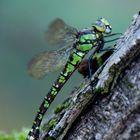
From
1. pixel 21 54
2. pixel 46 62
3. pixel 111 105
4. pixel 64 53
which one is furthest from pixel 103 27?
pixel 21 54

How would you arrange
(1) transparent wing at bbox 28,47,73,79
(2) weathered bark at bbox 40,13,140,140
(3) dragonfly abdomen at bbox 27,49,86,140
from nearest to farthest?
(2) weathered bark at bbox 40,13,140,140 → (3) dragonfly abdomen at bbox 27,49,86,140 → (1) transparent wing at bbox 28,47,73,79

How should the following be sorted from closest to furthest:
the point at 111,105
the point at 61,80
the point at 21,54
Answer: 1. the point at 111,105
2. the point at 61,80
3. the point at 21,54

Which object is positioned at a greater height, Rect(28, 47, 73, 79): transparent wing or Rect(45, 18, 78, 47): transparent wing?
Rect(45, 18, 78, 47): transparent wing

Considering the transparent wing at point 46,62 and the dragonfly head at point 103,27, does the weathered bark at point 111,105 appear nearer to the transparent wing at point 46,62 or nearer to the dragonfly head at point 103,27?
the dragonfly head at point 103,27

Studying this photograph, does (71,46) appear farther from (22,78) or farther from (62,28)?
(22,78)

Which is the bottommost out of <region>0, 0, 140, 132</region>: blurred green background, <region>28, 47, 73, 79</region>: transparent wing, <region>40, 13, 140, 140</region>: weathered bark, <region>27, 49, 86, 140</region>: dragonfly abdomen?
<region>40, 13, 140, 140</region>: weathered bark

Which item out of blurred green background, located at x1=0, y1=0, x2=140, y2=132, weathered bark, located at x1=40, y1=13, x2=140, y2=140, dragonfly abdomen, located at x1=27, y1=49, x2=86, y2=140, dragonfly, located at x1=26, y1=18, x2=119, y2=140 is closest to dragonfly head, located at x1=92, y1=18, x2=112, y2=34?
dragonfly, located at x1=26, y1=18, x2=119, y2=140

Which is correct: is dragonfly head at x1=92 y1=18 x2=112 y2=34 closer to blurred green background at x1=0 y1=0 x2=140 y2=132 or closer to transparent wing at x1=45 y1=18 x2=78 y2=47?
transparent wing at x1=45 y1=18 x2=78 y2=47

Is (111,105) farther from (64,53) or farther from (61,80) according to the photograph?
(64,53)
